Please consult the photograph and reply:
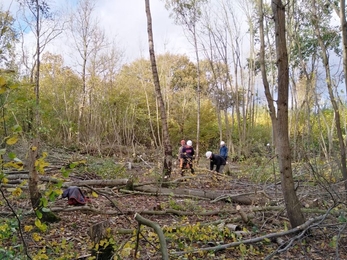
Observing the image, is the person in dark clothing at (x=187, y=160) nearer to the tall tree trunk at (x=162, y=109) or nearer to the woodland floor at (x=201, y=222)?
the tall tree trunk at (x=162, y=109)

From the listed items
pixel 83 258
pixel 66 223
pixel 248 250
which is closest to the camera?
pixel 83 258

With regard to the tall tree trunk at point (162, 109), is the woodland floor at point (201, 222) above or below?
below

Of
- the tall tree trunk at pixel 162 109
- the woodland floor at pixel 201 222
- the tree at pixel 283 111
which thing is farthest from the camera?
the tall tree trunk at pixel 162 109

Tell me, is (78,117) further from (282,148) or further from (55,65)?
(282,148)

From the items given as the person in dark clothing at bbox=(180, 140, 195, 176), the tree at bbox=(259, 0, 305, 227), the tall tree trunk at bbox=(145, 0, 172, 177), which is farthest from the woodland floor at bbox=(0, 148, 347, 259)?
the person in dark clothing at bbox=(180, 140, 195, 176)

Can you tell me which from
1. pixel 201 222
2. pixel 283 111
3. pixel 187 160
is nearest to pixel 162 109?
pixel 187 160

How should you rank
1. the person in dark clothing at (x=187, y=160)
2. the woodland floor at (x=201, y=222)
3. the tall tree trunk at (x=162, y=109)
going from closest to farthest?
the woodland floor at (x=201, y=222), the tall tree trunk at (x=162, y=109), the person in dark clothing at (x=187, y=160)

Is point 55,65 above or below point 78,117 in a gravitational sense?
above

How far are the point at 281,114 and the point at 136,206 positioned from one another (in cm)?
332

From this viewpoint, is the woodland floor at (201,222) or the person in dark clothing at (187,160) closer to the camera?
the woodland floor at (201,222)

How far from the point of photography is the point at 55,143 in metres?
15.7

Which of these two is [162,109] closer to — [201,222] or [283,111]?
[201,222]

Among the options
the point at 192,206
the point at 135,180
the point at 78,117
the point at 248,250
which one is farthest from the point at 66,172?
the point at 78,117

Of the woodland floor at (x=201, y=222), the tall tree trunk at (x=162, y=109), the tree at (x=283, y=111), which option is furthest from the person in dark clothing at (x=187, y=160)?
the tree at (x=283, y=111)
